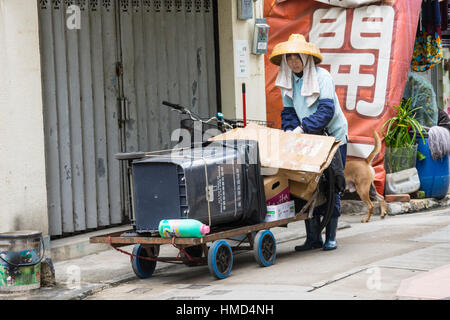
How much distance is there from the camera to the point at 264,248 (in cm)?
744

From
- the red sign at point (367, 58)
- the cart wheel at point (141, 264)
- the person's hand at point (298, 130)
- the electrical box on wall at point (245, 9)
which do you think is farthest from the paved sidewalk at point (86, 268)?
the electrical box on wall at point (245, 9)

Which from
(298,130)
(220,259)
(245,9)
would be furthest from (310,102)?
(245,9)

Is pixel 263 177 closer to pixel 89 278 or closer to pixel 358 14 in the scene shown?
pixel 89 278

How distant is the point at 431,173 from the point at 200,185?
20.7 feet

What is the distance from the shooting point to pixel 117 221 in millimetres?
9492

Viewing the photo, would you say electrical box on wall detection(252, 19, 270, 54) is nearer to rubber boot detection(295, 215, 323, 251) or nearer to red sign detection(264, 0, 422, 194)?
red sign detection(264, 0, 422, 194)

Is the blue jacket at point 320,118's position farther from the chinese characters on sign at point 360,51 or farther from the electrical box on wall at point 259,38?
the chinese characters on sign at point 360,51

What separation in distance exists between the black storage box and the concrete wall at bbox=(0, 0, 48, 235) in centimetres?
164

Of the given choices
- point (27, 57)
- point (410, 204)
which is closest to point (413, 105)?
point (410, 204)

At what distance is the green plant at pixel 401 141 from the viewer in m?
11.5

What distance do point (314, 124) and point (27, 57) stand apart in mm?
3132

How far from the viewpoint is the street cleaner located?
7918mm
